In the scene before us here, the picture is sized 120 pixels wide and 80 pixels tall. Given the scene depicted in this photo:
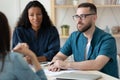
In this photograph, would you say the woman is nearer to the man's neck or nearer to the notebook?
the man's neck

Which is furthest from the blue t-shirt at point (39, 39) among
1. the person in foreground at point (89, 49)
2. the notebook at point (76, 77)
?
the notebook at point (76, 77)

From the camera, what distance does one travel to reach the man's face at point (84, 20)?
2.56m

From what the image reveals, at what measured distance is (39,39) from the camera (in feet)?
9.82

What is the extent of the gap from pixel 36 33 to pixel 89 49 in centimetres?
76

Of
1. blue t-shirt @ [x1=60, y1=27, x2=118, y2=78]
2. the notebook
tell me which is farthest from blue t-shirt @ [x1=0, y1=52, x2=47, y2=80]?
blue t-shirt @ [x1=60, y1=27, x2=118, y2=78]

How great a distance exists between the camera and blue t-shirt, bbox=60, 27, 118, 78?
2391 millimetres

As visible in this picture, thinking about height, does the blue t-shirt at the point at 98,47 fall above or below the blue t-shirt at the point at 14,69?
below

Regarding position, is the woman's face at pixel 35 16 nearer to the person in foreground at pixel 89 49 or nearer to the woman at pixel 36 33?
the woman at pixel 36 33

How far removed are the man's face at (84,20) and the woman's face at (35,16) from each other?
1.85 feet

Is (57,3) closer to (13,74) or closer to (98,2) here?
(98,2)

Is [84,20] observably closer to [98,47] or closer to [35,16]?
[98,47]

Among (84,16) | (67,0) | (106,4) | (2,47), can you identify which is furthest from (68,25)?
(2,47)

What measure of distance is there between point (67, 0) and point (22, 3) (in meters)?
0.74

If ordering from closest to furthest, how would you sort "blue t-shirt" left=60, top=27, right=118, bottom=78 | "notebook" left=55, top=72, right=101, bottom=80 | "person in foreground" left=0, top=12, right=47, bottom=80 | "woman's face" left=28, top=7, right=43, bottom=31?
1. "person in foreground" left=0, top=12, right=47, bottom=80
2. "notebook" left=55, top=72, right=101, bottom=80
3. "blue t-shirt" left=60, top=27, right=118, bottom=78
4. "woman's face" left=28, top=7, right=43, bottom=31
